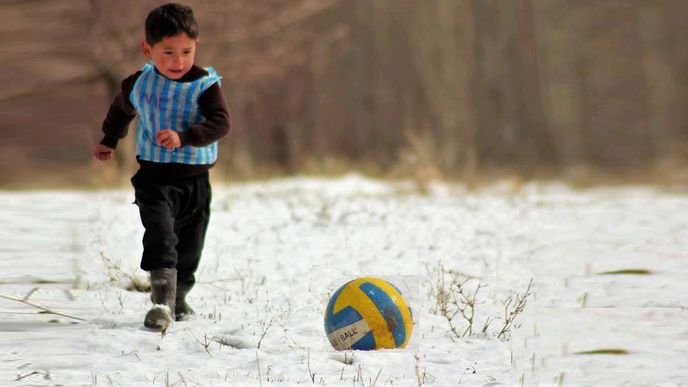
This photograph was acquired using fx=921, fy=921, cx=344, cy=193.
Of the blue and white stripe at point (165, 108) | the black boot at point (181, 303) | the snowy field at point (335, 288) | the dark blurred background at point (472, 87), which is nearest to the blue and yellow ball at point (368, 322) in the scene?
the snowy field at point (335, 288)

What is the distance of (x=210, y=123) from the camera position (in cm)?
524

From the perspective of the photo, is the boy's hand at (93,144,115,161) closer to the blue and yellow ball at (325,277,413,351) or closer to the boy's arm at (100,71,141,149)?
the boy's arm at (100,71,141,149)

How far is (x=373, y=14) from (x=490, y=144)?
531 centimetres

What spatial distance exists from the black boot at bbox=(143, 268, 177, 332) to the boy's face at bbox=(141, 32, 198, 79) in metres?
1.13

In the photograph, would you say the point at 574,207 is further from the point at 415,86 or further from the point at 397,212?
the point at 415,86

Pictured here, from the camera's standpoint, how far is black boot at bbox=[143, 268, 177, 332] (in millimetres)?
5059

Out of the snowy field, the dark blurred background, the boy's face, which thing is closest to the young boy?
the boy's face

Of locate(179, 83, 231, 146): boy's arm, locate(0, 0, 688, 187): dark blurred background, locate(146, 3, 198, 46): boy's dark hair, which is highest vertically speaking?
locate(0, 0, 688, 187): dark blurred background

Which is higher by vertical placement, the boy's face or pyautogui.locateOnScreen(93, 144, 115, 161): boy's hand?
the boy's face

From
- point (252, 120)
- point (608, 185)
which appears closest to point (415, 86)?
point (252, 120)

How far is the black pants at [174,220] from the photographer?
5.18m

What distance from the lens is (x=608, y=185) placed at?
2102 cm

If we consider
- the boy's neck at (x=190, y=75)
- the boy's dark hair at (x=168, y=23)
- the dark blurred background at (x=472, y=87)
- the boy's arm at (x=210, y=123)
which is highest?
the dark blurred background at (x=472, y=87)

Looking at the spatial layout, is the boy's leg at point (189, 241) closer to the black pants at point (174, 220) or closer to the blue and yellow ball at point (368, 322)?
the black pants at point (174, 220)
